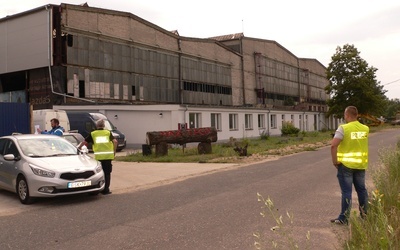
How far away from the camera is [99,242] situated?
18.6ft

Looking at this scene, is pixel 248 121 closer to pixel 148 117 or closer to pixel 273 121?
pixel 273 121

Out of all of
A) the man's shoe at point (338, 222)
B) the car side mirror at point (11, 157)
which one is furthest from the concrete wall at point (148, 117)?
the man's shoe at point (338, 222)

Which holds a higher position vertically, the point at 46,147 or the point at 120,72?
the point at 120,72

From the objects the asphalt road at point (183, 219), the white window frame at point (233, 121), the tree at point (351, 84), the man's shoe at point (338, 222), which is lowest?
the asphalt road at point (183, 219)

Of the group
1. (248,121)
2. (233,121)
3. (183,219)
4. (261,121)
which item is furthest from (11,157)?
(261,121)

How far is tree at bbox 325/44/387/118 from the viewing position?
51219mm

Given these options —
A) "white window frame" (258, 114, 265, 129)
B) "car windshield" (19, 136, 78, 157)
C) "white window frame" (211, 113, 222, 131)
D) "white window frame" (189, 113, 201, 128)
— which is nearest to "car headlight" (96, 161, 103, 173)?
"car windshield" (19, 136, 78, 157)

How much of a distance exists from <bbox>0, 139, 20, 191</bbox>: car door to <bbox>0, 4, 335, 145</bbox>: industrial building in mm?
16427

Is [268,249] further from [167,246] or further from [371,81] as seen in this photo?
[371,81]

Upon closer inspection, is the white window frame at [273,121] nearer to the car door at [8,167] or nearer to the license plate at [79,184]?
the car door at [8,167]

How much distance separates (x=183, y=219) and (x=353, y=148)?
118 inches

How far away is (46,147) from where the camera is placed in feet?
32.4

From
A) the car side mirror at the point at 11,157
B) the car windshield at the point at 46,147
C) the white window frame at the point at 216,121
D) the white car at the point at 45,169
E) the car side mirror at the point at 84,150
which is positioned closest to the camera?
the white car at the point at 45,169

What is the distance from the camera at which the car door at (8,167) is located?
365 inches
